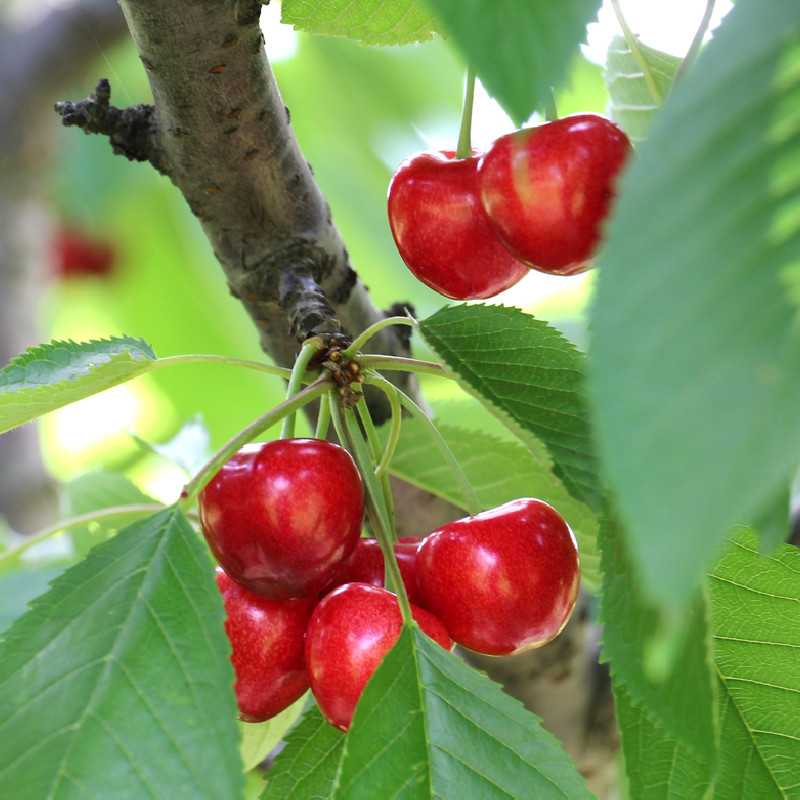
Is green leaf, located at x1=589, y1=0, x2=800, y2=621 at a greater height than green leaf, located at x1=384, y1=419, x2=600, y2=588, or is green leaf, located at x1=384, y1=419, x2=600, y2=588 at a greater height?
green leaf, located at x1=589, y1=0, x2=800, y2=621

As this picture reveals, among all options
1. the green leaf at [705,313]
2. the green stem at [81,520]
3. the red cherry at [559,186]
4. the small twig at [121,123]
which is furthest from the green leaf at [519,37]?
the green stem at [81,520]

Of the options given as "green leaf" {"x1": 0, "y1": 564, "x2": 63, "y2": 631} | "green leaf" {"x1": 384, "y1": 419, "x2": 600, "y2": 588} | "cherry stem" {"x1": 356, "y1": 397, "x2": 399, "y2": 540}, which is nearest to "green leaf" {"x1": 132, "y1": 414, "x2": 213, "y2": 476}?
"green leaf" {"x1": 0, "y1": 564, "x2": 63, "y2": 631}

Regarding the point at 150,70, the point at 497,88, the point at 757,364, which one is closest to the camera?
the point at 757,364

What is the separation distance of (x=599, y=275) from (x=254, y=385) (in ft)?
7.84

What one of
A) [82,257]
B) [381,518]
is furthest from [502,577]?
[82,257]

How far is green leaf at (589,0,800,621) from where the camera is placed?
0.36 m

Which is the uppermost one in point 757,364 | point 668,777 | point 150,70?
point 150,70

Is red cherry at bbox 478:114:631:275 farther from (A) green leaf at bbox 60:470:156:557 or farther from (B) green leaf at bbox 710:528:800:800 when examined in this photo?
(A) green leaf at bbox 60:470:156:557

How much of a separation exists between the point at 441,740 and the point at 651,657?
167mm

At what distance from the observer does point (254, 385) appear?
2754mm

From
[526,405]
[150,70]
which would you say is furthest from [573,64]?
[150,70]

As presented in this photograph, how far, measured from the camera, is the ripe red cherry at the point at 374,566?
2.76 feet

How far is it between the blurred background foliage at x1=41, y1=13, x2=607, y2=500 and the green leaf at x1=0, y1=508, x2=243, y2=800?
1433mm

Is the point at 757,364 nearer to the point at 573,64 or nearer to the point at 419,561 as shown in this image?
the point at 573,64
